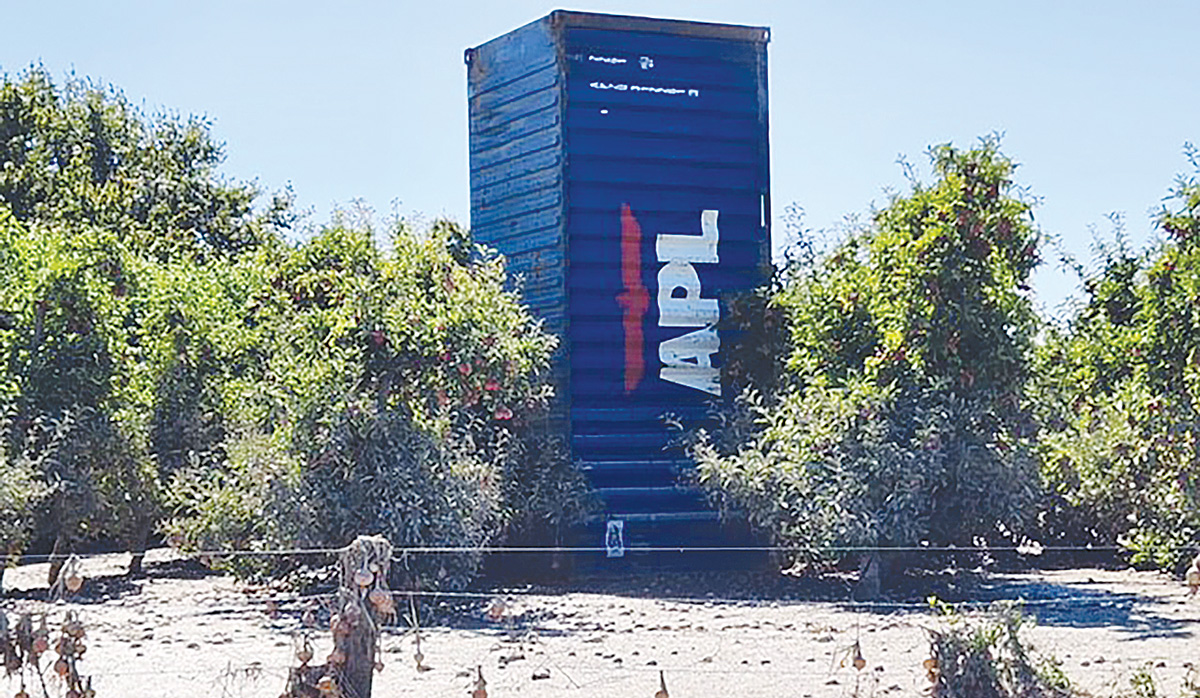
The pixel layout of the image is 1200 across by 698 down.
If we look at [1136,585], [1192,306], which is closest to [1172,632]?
[1192,306]

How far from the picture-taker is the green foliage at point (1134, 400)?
11.0 m

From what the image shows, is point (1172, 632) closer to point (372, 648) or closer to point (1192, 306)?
point (1192, 306)

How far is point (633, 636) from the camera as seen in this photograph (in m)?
9.88

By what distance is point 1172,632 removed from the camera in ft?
32.5

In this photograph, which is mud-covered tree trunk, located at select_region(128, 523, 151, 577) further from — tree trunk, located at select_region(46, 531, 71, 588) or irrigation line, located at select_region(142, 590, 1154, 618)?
irrigation line, located at select_region(142, 590, 1154, 618)

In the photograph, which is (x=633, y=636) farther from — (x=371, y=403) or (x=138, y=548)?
(x=138, y=548)

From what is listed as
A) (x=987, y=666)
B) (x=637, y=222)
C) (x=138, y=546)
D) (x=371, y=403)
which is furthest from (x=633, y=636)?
(x=138, y=546)

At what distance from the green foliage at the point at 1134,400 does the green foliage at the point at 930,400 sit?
679 millimetres

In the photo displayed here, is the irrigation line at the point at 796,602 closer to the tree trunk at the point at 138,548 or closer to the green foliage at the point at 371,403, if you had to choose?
the green foliage at the point at 371,403

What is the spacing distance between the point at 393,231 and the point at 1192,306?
228 inches

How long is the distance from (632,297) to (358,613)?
366 inches

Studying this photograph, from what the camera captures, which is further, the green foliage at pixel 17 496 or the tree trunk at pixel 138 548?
the tree trunk at pixel 138 548

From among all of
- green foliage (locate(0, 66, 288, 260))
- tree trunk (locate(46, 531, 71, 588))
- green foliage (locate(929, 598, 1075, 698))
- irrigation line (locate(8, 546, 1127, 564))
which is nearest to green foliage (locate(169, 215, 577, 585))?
irrigation line (locate(8, 546, 1127, 564))

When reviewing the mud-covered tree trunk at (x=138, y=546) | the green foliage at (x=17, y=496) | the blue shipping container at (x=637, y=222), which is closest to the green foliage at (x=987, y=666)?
the green foliage at (x=17, y=496)
